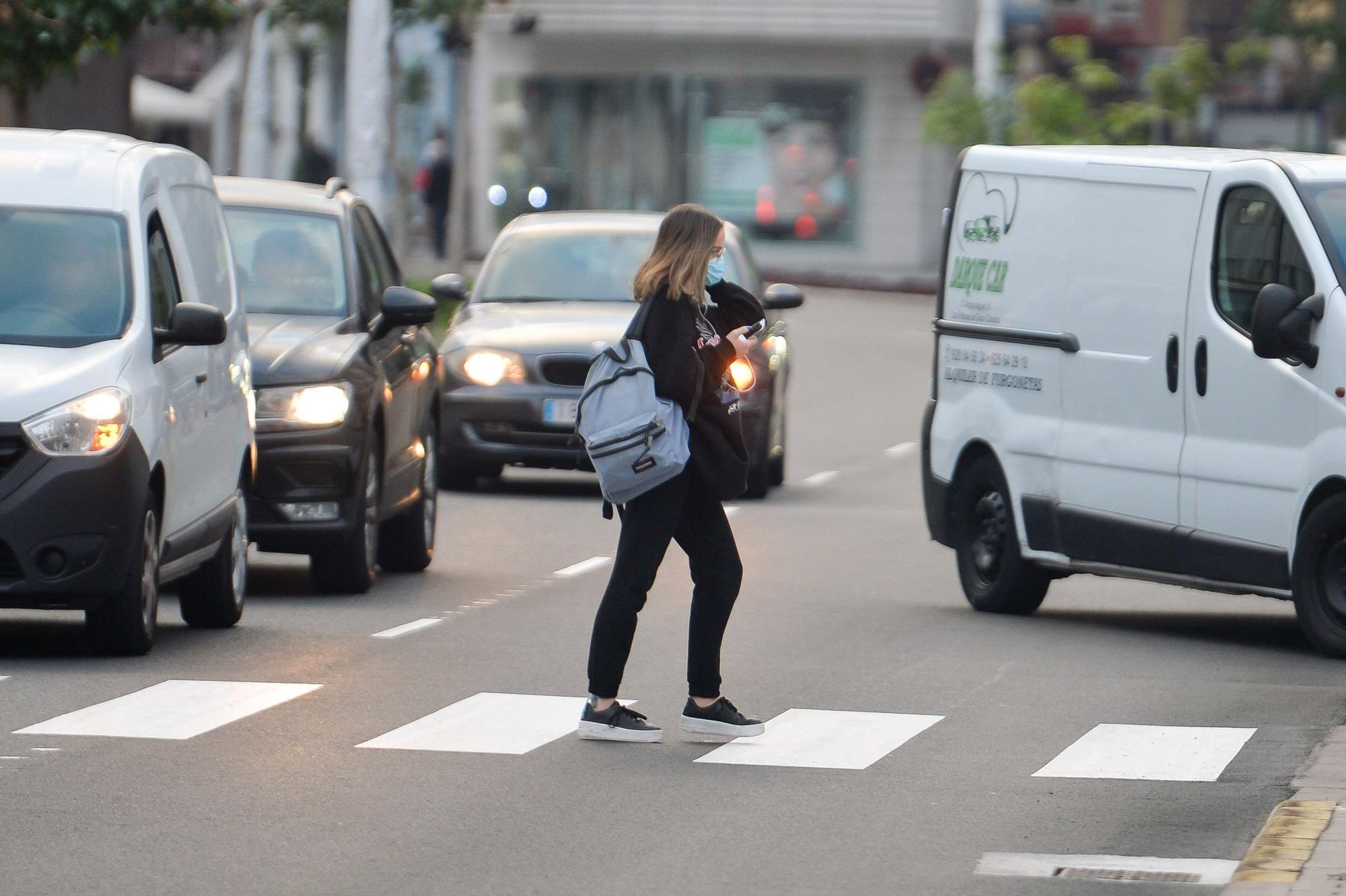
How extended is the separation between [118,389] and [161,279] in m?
1.04

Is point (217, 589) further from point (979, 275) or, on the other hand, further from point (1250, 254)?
point (1250, 254)

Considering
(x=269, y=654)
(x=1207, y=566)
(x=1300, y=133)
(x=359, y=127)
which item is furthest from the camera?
(x=1300, y=133)

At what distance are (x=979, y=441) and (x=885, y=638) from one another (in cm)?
176

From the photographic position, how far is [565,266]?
19.3 metres

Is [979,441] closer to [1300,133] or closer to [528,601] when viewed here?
[528,601]

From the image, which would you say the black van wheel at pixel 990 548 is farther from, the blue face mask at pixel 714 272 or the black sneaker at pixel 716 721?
the blue face mask at pixel 714 272

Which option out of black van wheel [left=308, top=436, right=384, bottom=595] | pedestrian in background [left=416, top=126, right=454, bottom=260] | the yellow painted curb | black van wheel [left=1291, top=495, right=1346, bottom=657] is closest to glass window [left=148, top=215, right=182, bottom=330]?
black van wheel [left=308, top=436, right=384, bottom=595]

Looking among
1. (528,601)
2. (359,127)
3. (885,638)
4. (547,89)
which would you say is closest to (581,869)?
(885,638)

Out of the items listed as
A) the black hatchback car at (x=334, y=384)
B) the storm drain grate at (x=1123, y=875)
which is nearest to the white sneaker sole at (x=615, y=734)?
the storm drain grate at (x=1123, y=875)

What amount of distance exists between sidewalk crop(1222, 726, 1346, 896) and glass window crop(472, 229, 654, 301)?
36.0 feet

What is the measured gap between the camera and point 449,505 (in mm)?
18375

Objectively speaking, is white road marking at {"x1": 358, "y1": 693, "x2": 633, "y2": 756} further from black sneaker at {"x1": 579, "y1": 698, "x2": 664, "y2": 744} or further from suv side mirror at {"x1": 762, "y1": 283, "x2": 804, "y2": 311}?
suv side mirror at {"x1": 762, "y1": 283, "x2": 804, "y2": 311}

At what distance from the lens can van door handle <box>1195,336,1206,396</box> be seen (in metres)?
12.0

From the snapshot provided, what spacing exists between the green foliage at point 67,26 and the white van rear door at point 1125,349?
10.9m
